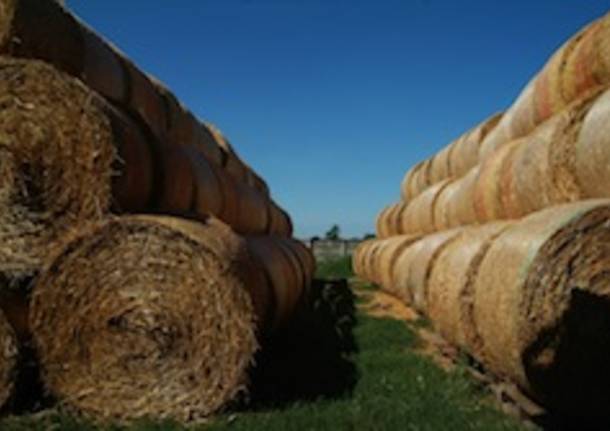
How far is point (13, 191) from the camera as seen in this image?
5.43 meters

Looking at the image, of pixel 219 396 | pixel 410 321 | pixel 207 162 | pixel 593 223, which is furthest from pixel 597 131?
pixel 410 321

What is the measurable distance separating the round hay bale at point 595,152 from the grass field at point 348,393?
1941 millimetres

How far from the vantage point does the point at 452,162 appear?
13.6 metres

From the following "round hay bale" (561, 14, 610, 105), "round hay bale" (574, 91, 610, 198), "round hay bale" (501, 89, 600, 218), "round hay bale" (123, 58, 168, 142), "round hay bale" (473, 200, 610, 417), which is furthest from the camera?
"round hay bale" (123, 58, 168, 142)

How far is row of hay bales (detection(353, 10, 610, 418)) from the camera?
4.73 m

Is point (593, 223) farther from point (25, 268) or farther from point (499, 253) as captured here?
point (25, 268)

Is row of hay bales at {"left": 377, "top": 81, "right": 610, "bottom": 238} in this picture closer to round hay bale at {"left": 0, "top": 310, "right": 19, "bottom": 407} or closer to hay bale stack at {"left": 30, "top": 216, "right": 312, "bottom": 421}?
hay bale stack at {"left": 30, "top": 216, "right": 312, "bottom": 421}

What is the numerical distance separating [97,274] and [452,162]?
9.46 metres

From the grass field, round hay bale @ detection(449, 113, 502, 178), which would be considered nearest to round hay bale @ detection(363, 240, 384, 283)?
round hay bale @ detection(449, 113, 502, 178)

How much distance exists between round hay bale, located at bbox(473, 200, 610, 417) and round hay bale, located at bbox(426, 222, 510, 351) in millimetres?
1509

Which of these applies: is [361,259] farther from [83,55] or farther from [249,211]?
[83,55]

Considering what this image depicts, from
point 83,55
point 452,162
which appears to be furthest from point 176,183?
point 452,162

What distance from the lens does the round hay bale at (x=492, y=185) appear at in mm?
7996

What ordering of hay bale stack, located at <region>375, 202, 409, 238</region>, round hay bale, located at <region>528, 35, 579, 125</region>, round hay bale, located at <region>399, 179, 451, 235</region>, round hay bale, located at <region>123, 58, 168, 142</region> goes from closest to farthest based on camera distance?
round hay bale, located at <region>528, 35, 579, 125</region>, round hay bale, located at <region>123, 58, 168, 142</region>, round hay bale, located at <region>399, 179, 451, 235</region>, hay bale stack, located at <region>375, 202, 409, 238</region>
